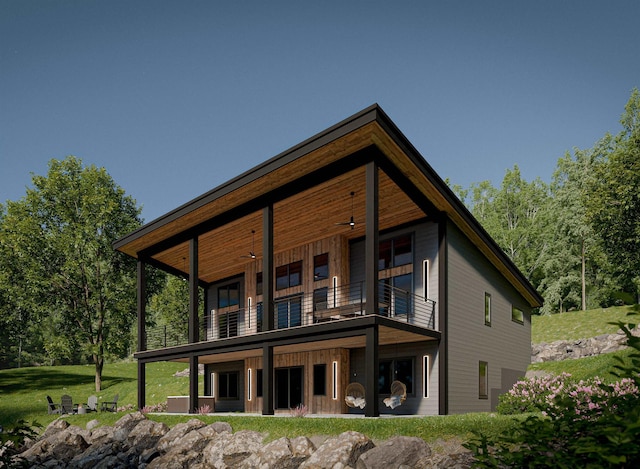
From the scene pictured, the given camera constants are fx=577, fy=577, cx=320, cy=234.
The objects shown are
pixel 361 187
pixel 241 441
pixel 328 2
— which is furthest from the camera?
pixel 328 2

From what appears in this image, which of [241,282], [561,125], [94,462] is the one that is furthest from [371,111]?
[561,125]

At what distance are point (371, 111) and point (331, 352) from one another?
924 cm

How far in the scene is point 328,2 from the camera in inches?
698

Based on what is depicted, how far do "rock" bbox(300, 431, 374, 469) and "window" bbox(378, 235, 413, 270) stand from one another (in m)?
7.81

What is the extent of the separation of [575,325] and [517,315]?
13019 mm

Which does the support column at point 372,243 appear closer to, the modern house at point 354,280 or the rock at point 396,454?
the modern house at point 354,280

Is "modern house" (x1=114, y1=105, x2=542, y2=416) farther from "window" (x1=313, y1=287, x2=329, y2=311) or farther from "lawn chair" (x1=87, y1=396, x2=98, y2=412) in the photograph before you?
"lawn chair" (x1=87, y1=396, x2=98, y2=412)

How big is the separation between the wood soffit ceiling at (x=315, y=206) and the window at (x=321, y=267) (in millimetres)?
708

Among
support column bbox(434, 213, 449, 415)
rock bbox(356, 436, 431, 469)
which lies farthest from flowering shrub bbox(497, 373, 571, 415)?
rock bbox(356, 436, 431, 469)

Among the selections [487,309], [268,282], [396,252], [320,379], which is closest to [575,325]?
[487,309]

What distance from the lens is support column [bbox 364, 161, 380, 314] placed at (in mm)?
13875

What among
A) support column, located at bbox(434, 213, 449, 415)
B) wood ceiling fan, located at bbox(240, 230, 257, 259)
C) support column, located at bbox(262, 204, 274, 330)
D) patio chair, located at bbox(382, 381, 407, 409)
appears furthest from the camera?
wood ceiling fan, located at bbox(240, 230, 257, 259)

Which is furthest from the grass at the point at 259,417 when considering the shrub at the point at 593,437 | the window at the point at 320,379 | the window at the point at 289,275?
the window at the point at 289,275

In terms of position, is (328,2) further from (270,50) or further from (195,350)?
(195,350)
